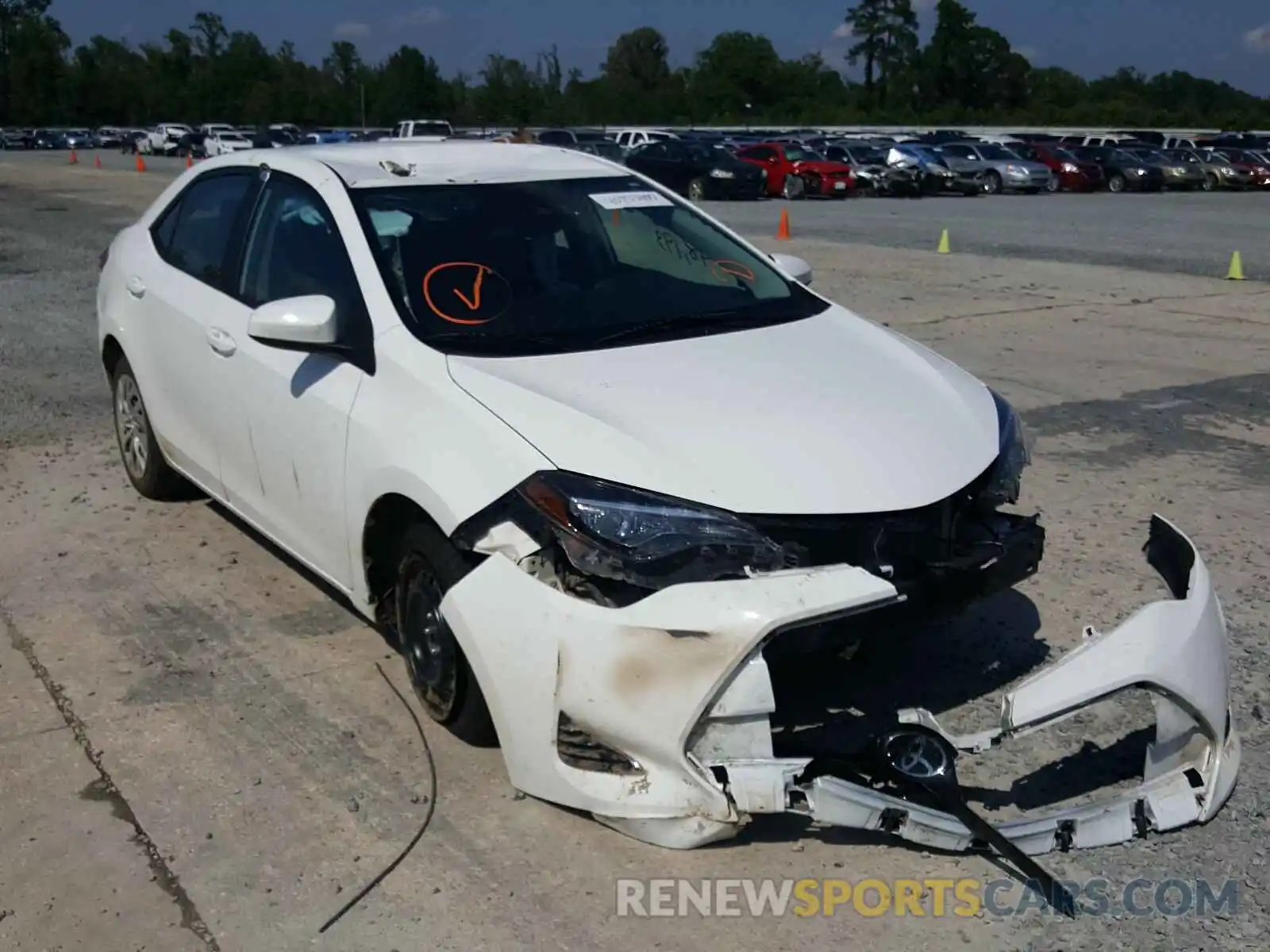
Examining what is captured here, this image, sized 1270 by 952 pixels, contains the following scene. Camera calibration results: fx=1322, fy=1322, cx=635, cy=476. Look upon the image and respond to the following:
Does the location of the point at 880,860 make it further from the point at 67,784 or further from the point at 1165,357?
the point at 1165,357

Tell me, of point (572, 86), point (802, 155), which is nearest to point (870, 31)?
point (572, 86)

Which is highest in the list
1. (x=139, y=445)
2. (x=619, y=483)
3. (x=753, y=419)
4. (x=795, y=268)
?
(x=795, y=268)

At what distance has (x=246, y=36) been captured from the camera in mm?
124562

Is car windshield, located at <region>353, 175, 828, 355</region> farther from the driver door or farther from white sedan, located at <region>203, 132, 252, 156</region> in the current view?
white sedan, located at <region>203, 132, 252, 156</region>

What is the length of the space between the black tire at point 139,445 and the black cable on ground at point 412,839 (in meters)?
2.26

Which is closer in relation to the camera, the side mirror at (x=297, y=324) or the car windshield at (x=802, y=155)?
the side mirror at (x=297, y=324)

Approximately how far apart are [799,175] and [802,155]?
3.01 ft

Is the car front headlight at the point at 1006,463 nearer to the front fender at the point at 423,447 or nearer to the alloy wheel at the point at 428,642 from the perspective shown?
the front fender at the point at 423,447

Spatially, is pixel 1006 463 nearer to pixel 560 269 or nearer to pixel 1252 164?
pixel 560 269

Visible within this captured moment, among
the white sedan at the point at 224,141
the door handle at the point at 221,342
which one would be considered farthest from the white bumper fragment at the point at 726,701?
the white sedan at the point at 224,141

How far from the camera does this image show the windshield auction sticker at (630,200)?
Answer: 16.3 feet

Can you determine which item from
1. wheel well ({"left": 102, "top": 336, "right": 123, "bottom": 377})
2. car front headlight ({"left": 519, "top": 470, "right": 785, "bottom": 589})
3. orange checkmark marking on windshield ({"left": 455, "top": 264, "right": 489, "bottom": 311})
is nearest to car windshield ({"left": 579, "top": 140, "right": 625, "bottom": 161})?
wheel well ({"left": 102, "top": 336, "right": 123, "bottom": 377})

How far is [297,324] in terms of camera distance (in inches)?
159

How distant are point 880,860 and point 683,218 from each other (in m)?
2.73
